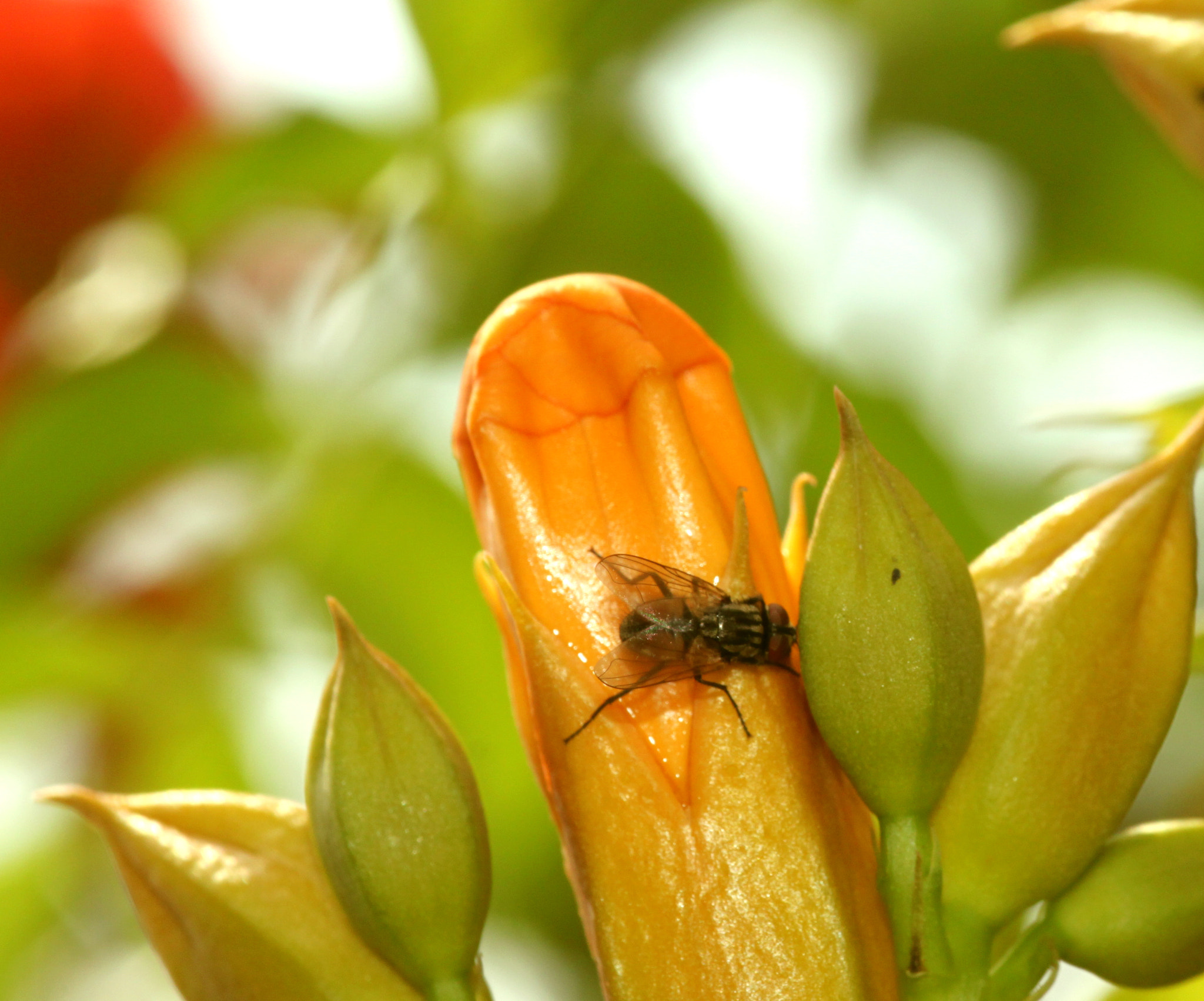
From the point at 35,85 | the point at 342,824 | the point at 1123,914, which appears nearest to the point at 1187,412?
the point at 1123,914

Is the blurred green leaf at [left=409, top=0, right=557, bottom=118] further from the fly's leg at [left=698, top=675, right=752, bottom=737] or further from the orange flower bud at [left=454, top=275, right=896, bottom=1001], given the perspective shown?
the fly's leg at [left=698, top=675, right=752, bottom=737]

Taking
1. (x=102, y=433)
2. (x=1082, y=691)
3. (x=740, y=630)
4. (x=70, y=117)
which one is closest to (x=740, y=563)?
(x=740, y=630)

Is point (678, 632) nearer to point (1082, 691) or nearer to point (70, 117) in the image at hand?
point (1082, 691)

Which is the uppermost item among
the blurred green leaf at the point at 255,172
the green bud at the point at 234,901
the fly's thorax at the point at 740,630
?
the blurred green leaf at the point at 255,172

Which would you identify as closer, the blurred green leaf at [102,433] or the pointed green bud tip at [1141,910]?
the pointed green bud tip at [1141,910]

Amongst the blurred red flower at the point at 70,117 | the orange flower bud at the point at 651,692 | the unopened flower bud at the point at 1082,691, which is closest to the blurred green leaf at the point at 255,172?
the blurred red flower at the point at 70,117

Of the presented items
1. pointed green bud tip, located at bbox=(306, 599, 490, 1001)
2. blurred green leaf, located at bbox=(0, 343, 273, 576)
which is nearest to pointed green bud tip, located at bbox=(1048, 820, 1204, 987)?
pointed green bud tip, located at bbox=(306, 599, 490, 1001)

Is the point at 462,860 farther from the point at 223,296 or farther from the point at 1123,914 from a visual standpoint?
the point at 223,296

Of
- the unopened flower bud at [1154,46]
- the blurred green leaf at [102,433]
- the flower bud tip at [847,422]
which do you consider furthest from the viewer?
the blurred green leaf at [102,433]

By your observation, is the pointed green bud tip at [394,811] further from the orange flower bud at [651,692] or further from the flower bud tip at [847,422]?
the flower bud tip at [847,422]
